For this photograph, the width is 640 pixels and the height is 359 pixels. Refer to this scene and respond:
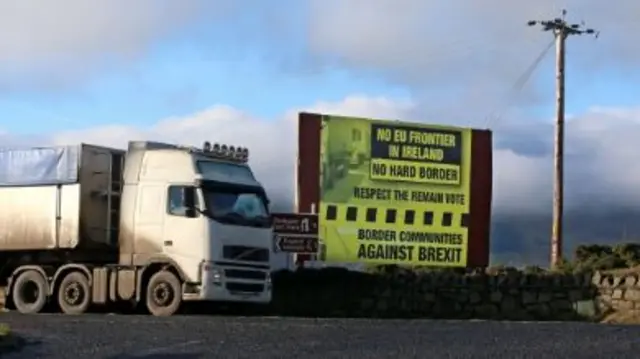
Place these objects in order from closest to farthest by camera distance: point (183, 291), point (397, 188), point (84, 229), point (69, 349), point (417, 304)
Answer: point (69, 349)
point (183, 291)
point (84, 229)
point (417, 304)
point (397, 188)

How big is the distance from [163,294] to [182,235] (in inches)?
53.0

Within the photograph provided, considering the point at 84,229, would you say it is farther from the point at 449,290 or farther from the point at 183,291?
the point at 449,290

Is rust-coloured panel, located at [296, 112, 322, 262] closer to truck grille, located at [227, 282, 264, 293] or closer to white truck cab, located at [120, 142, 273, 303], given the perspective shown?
white truck cab, located at [120, 142, 273, 303]

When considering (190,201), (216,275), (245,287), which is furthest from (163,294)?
(190,201)

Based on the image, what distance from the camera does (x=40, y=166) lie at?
1043 inches

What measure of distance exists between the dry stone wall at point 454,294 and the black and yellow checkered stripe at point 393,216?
1.87 m

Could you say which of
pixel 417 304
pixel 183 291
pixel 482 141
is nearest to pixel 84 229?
pixel 183 291

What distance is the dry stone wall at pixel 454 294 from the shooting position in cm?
3203

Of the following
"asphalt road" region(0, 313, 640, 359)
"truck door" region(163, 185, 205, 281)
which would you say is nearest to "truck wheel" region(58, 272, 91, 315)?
"truck door" region(163, 185, 205, 281)

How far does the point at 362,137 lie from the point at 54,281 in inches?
448

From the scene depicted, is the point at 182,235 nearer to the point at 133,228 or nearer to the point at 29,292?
the point at 133,228

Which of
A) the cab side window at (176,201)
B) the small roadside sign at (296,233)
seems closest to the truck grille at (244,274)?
the cab side window at (176,201)

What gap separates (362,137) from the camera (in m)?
34.4

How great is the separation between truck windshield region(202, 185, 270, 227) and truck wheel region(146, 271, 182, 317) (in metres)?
1.59
